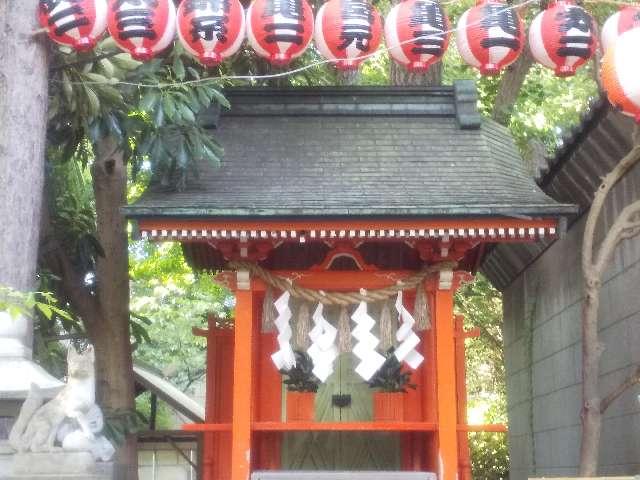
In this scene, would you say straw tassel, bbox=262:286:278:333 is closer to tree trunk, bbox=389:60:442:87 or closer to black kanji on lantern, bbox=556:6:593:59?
black kanji on lantern, bbox=556:6:593:59

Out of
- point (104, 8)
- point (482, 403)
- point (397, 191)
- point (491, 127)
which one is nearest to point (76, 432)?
point (104, 8)

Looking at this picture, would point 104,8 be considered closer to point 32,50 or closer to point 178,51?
point 32,50

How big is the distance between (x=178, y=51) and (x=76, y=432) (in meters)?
3.79

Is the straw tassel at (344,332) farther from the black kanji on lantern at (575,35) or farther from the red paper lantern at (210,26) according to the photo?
the black kanji on lantern at (575,35)

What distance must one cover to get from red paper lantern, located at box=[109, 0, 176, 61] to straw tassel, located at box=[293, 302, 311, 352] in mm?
2759

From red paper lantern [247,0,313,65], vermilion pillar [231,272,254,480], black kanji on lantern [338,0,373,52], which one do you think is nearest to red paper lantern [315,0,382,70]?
black kanji on lantern [338,0,373,52]

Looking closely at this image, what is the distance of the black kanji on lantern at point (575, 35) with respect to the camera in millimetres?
6422

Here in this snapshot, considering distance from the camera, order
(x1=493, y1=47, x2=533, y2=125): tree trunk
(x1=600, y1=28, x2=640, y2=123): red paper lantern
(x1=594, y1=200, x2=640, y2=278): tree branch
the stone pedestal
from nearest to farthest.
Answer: the stone pedestal → (x1=600, y1=28, x2=640, y2=123): red paper lantern → (x1=594, y1=200, x2=640, y2=278): tree branch → (x1=493, y1=47, x2=533, y2=125): tree trunk

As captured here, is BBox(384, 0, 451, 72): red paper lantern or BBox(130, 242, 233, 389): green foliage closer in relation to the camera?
BBox(384, 0, 451, 72): red paper lantern

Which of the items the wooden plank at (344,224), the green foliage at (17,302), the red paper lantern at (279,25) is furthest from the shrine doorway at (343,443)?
the green foliage at (17,302)

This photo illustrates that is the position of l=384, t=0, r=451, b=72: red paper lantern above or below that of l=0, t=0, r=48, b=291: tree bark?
above

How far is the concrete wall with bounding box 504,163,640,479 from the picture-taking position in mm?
7355

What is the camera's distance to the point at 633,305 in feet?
23.7

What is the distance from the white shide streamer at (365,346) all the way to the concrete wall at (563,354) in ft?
6.81
